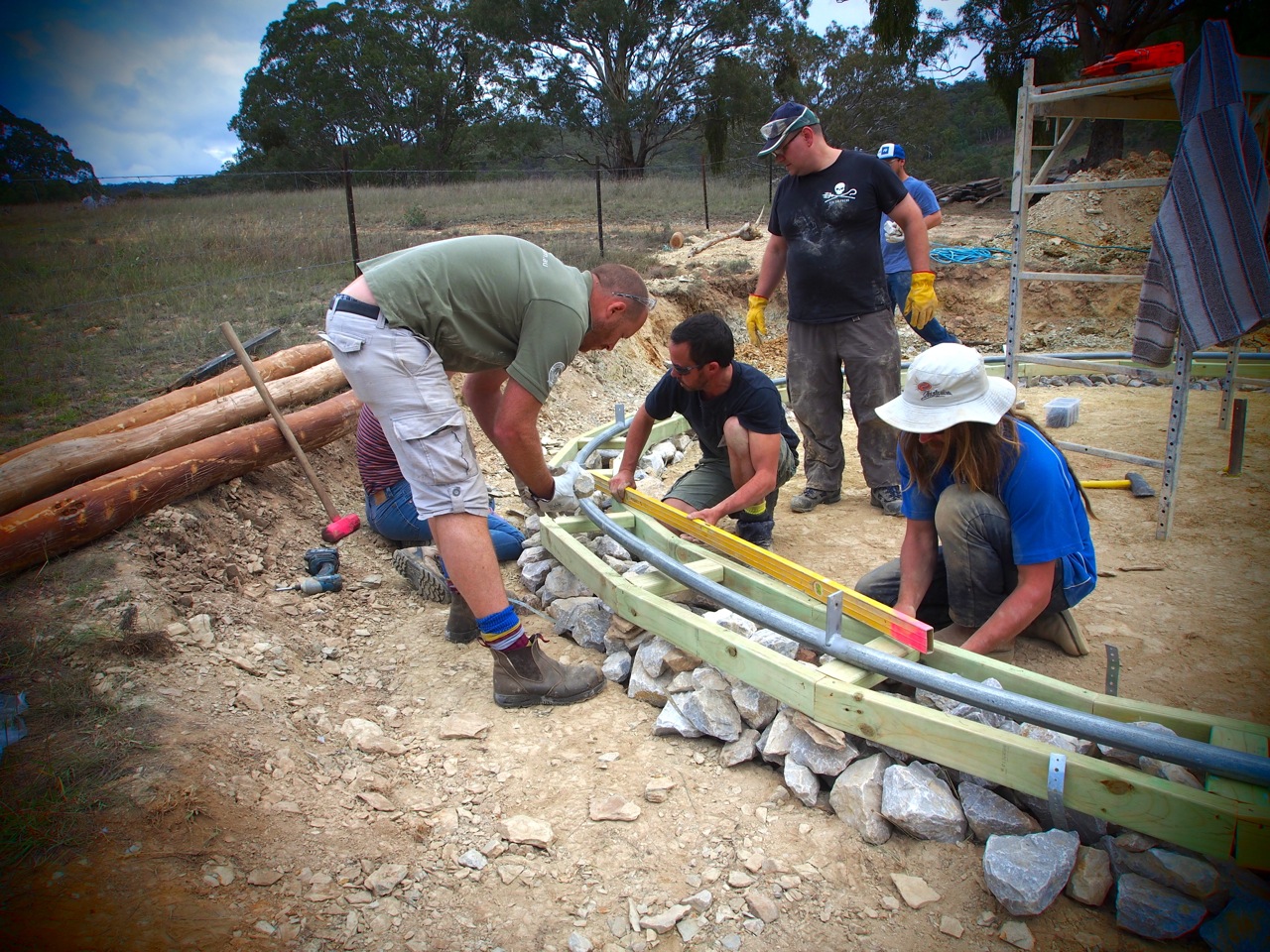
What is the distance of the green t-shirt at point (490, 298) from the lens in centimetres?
247

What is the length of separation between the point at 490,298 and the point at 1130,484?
389 centimetres

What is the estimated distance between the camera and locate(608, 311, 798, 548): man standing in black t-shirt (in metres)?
3.34

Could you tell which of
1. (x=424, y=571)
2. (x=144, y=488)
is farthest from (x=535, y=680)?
(x=144, y=488)

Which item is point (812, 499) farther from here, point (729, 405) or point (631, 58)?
point (631, 58)

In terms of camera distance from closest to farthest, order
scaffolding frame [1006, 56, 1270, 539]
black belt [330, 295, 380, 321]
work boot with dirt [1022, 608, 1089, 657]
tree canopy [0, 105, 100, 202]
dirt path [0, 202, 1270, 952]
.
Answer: dirt path [0, 202, 1270, 952]
black belt [330, 295, 380, 321]
work boot with dirt [1022, 608, 1089, 657]
scaffolding frame [1006, 56, 1270, 539]
tree canopy [0, 105, 100, 202]

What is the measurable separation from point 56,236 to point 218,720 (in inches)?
341

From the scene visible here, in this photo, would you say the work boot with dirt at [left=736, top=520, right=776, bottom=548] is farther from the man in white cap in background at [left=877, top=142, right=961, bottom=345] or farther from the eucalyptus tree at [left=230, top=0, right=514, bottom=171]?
the eucalyptus tree at [left=230, top=0, right=514, bottom=171]

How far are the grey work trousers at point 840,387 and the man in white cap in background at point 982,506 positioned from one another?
142 centimetres

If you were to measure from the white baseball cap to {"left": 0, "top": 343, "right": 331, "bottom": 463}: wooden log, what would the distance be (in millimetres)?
3634

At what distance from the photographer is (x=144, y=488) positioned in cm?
350

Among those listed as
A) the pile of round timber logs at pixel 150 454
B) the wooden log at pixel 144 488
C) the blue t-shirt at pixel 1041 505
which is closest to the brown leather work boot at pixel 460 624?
the wooden log at pixel 144 488

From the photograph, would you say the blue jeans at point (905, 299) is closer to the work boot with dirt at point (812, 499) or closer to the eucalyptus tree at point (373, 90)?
the work boot with dirt at point (812, 499)

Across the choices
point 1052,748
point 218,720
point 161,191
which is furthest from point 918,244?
point 161,191

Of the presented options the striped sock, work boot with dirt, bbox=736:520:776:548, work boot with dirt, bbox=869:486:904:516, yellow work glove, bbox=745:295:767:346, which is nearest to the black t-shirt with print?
yellow work glove, bbox=745:295:767:346
